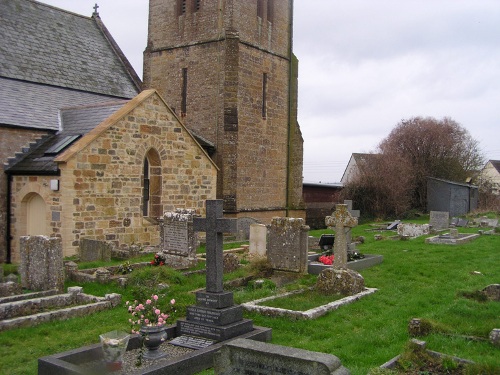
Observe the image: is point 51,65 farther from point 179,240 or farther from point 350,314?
point 350,314

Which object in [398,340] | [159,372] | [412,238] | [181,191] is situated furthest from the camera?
[412,238]

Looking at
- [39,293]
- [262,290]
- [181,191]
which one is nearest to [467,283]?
[262,290]

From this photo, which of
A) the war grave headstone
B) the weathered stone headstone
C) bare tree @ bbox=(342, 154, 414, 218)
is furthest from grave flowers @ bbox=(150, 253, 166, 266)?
bare tree @ bbox=(342, 154, 414, 218)

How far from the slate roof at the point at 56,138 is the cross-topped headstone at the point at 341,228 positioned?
8220mm

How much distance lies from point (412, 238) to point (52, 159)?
1342 centimetres

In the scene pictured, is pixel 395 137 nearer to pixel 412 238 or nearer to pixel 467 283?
pixel 412 238

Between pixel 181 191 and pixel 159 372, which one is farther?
pixel 181 191

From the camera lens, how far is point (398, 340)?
7.89 metres

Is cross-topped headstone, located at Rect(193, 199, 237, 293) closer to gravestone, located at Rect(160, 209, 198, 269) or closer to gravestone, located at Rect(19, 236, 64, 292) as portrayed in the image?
gravestone, located at Rect(19, 236, 64, 292)

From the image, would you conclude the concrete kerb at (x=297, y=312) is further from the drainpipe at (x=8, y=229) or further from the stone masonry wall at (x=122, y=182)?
the drainpipe at (x=8, y=229)

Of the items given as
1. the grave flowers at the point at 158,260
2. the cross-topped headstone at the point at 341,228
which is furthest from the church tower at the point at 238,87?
the cross-topped headstone at the point at 341,228

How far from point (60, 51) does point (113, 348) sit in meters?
18.3

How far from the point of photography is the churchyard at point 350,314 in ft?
24.4

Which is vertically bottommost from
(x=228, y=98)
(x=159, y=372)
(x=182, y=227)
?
(x=159, y=372)
